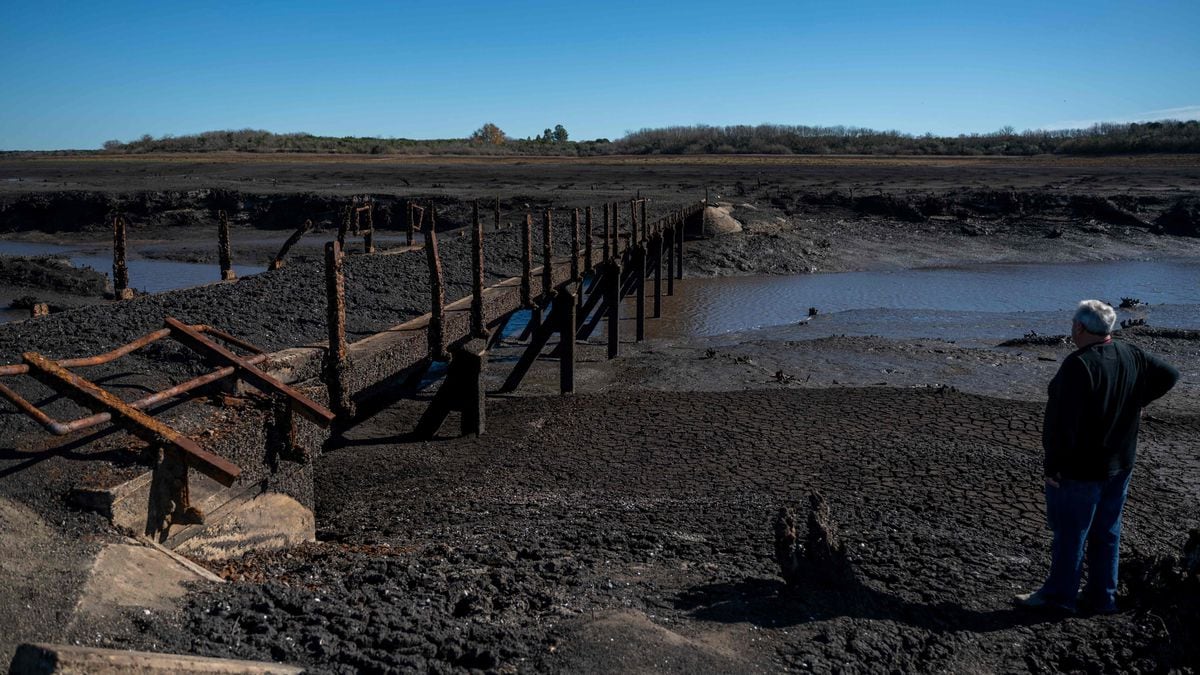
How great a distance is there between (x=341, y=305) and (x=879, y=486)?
4091mm

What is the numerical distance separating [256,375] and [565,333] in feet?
21.6

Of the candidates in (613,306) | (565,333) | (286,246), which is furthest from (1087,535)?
(613,306)

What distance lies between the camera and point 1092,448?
4.56 meters

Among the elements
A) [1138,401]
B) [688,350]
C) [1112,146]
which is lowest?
[688,350]

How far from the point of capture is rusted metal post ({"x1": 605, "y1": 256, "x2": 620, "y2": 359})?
14.1 metres

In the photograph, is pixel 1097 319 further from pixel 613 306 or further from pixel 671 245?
pixel 671 245

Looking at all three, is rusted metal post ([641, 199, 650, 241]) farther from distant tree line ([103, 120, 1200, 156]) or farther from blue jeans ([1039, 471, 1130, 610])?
distant tree line ([103, 120, 1200, 156])

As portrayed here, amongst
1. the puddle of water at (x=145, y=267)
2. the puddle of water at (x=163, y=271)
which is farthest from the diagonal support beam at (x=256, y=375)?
the puddle of water at (x=163, y=271)

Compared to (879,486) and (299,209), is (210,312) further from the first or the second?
(299,209)

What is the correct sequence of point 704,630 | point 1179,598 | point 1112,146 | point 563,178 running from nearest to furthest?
point 704,630 < point 1179,598 < point 563,178 < point 1112,146

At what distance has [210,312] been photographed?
773cm

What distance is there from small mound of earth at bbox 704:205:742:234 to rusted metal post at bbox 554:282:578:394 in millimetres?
16516

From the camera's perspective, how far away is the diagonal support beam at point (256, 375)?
4891mm

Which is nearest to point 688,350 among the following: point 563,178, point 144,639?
point 144,639
